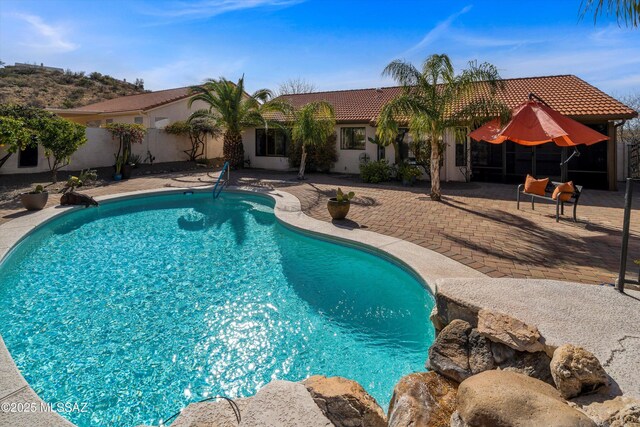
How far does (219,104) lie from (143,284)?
15216mm

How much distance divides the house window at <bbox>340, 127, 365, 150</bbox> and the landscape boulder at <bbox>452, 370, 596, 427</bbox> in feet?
59.1

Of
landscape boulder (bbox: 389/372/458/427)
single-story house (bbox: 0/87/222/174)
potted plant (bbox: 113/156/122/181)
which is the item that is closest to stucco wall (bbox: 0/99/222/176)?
single-story house (bbox: 0/87/222/174)

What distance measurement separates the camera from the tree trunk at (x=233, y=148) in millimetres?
20531

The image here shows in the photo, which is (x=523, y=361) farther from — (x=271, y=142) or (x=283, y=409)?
(x=271, y=142)

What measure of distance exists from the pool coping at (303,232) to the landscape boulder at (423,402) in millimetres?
1778

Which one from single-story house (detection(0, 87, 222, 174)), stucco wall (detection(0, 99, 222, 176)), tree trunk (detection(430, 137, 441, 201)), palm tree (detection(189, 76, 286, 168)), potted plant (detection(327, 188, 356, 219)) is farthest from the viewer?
palm tree (detection(189, 76, 286, 168))

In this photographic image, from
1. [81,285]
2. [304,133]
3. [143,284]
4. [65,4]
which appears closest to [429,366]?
[143,284]

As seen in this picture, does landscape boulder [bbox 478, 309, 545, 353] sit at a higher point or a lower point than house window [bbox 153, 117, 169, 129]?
lower

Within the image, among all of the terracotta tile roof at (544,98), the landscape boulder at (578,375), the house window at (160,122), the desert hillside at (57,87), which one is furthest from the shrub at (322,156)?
the desert hillside at (57,87)

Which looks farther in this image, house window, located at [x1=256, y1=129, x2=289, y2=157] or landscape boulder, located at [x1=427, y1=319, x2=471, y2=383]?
house window, located at [x1=256, y1=129, x2=289, y2=157]

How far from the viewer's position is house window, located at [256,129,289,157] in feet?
73.4

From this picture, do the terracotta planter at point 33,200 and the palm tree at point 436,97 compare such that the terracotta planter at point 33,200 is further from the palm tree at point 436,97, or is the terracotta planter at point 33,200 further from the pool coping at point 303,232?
the palm tree at point 436,97

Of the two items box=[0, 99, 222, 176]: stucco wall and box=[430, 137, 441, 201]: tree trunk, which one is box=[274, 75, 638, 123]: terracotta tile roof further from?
box=[0, 99, 222, 176]: stucco wall

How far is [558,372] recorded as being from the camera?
2.61m
